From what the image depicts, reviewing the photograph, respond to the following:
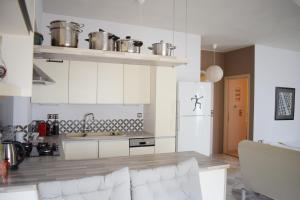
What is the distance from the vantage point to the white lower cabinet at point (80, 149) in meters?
3.41

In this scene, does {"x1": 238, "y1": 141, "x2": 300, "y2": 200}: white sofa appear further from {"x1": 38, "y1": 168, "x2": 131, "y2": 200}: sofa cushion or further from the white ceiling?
{"x1": 38, "y1": 168, "x2": 131, "y2": 200}: sofa cushion

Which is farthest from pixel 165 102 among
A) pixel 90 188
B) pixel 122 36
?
pixel 90 188

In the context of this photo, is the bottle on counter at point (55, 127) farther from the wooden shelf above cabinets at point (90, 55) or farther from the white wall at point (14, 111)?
the wooden shelf above cabinets at point (90, 55)

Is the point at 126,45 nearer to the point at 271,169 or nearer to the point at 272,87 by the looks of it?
the point at 271,169

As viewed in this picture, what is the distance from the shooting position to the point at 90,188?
128cm

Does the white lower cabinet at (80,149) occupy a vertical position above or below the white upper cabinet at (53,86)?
below

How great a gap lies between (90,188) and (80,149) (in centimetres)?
231

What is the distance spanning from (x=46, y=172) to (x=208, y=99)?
3274 millimetres

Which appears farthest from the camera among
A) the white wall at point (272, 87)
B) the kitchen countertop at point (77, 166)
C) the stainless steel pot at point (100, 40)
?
the white wall at point (272, 87)

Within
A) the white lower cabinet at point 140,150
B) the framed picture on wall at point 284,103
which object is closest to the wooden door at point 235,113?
the framed picture on wall at point 284,103

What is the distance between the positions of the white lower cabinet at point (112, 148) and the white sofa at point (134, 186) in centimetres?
217

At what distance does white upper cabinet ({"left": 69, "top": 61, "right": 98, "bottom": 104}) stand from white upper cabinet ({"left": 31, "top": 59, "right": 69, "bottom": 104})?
9cm

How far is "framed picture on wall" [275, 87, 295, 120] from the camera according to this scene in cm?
580

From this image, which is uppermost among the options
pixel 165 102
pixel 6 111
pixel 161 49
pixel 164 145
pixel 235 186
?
pixel 161 49
